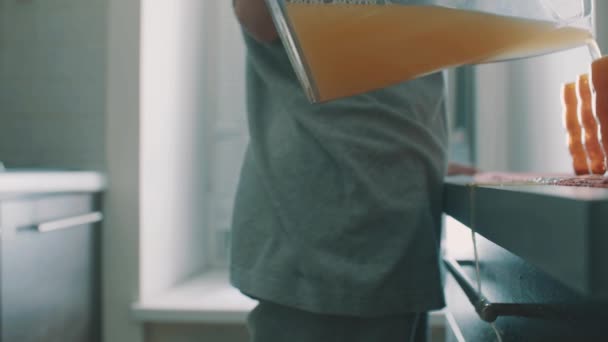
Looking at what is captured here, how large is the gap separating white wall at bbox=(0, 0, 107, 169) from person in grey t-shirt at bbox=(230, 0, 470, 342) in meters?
0.79

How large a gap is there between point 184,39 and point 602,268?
1364 millimetres

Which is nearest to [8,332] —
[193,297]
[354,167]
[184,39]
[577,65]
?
[193,297]

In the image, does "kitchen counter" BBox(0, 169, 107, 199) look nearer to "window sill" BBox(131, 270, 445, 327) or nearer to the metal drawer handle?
the metal drawer handle

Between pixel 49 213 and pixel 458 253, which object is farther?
pixel 49 213

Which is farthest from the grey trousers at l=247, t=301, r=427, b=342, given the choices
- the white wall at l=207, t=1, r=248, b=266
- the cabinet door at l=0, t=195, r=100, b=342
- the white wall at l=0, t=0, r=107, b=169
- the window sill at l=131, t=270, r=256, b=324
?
the white wall at l=207, t=1, r=248, b=266

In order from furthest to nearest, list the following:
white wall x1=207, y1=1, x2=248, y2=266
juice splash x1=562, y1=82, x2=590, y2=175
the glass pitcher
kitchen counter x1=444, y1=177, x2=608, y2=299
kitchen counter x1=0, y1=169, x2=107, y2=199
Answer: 1. white wall x1=207, y1=1, x2=248, y2=266
2. kitchen counter x1=0, y1=169, x2=107, y2=199
3. juice splash x1=562, y1=82, x2=590, y2=175
4. the glass pitcher
5. kitchen counter x1=444, y1=177, x2=608, y2=299

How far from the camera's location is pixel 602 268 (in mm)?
162

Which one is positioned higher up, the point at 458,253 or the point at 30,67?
the point at 30,67

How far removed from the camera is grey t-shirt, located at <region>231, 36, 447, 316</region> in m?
0.55

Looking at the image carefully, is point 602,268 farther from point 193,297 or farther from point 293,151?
point 193,297

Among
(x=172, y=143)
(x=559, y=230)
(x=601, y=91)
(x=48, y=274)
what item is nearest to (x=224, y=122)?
(x=172, y=143)

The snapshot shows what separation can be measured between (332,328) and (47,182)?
61 centimetres

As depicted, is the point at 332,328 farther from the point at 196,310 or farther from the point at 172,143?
the point at 172,143

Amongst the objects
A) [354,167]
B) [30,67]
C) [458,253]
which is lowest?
[458,253]
